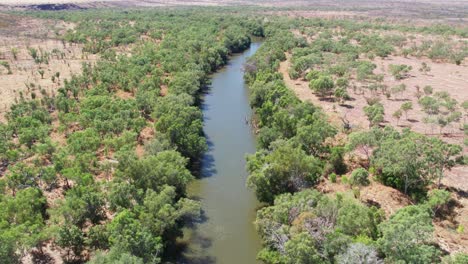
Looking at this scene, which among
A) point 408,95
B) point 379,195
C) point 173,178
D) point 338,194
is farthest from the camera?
point 408,95

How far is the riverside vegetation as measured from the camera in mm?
30000

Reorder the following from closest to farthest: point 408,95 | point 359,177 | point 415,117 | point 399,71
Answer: point 359,177
point 415,117
point 408,95
point 399,71

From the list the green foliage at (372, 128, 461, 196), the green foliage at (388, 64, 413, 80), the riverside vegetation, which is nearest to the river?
the riverside vegetation

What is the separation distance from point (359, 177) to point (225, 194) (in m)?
15.4

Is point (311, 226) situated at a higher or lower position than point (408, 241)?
lower

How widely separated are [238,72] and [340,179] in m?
60.3

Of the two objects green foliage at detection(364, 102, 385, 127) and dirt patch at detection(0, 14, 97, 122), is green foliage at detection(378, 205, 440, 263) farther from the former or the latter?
dirt patch at detection(0, 14, 97, 122)

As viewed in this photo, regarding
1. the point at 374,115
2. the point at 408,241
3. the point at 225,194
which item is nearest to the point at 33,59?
the point at 225,194

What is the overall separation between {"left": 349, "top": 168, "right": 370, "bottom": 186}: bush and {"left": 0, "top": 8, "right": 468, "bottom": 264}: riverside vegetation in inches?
9.2

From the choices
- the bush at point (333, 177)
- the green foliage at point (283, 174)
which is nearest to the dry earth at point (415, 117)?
the bush at point (333, 177)

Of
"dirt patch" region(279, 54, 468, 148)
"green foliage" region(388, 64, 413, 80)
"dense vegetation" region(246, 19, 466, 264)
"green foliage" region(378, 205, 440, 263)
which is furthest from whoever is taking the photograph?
"green foliage" region(388, 64, 413, 80)

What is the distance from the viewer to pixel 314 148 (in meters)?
49.1

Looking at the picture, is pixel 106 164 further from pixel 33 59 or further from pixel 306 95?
pixel 33 59

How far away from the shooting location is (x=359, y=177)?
41625mm
